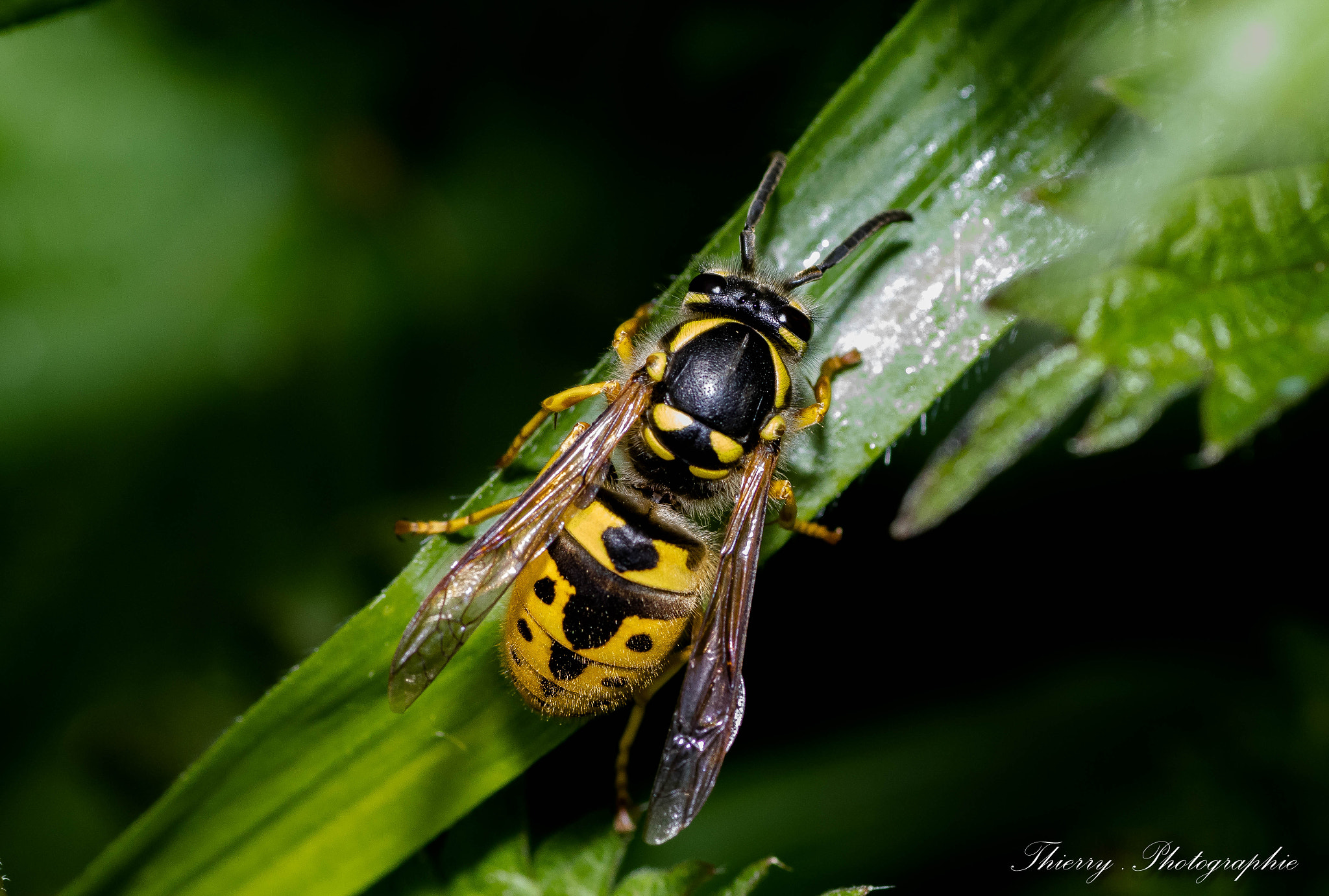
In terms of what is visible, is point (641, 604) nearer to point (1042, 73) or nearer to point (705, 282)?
point (705, 282)

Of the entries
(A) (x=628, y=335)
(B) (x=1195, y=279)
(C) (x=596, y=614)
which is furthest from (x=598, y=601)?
(B) (x=1195, y=279)

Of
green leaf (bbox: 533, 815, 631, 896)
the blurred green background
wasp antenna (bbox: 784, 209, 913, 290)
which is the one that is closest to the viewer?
wasp antenna (bbox: 784, 209, 913, 290)

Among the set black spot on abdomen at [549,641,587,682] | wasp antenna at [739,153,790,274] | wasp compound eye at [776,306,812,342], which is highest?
wasp antenna at [739,153,790,274]

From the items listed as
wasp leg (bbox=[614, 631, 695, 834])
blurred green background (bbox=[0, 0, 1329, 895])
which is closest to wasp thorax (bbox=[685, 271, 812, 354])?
wasp leg (bbox=[614, 631, 695, 834])

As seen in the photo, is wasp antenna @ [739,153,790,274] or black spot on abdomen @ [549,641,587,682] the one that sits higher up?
wasp antenna @ [739,153,790,274]
